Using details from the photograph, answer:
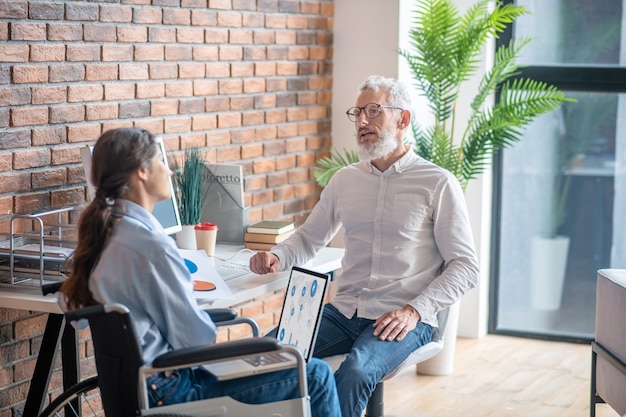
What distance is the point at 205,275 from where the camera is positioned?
2768 mm

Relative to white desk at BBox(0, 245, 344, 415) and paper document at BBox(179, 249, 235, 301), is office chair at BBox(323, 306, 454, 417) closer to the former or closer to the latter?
white desk at BBox(0, 245, 344, 415)

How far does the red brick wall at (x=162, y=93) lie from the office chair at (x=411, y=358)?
101 cm

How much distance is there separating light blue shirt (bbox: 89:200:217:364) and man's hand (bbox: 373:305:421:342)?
85 centimetres

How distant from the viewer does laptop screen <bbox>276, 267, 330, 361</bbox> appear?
2.55 metres

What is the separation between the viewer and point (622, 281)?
116 inches

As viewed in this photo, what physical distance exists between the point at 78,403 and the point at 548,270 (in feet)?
9.86

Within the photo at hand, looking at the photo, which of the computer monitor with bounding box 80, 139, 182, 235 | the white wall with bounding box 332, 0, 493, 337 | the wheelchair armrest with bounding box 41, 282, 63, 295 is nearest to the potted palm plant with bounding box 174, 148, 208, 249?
the computer monitor with bounding box 80, 139, 182, 235

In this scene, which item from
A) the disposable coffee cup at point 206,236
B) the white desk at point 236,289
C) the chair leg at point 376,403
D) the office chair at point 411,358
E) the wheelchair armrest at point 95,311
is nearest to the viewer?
the wheelchair armrest at point 95,311

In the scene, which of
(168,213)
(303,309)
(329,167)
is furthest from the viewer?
(329,167)

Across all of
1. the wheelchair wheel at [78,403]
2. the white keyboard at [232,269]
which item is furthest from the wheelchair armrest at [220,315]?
the white keyboard at [232,269]

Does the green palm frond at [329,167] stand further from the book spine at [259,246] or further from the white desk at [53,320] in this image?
the white desk at [53,320]

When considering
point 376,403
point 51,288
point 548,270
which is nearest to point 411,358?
point 376,403

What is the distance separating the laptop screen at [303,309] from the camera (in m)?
2.55

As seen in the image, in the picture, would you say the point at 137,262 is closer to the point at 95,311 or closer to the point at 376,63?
the point at 95,311
